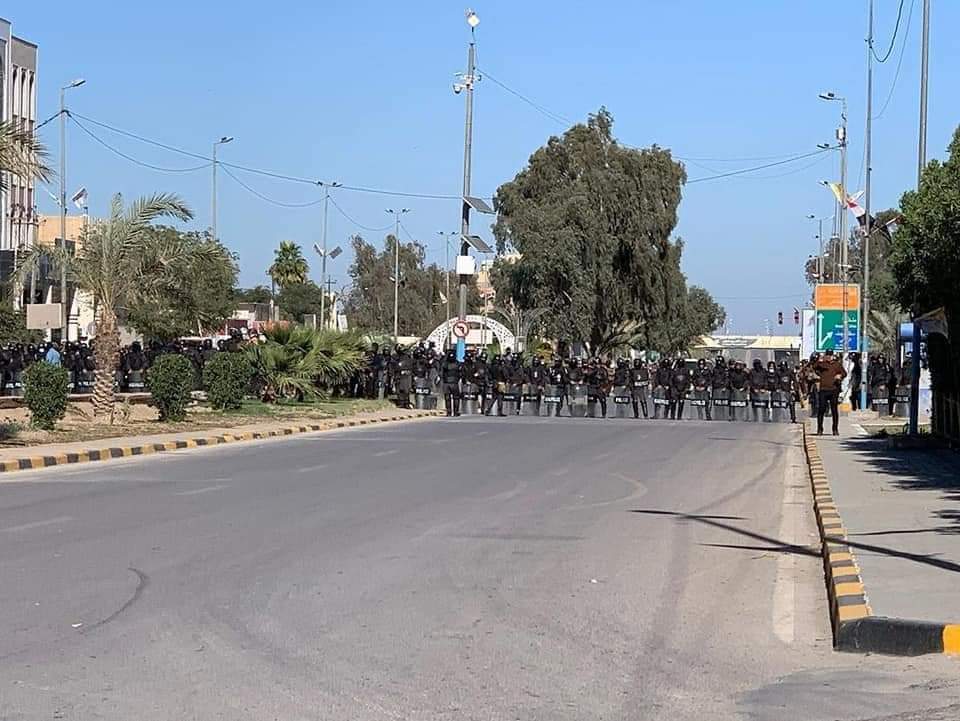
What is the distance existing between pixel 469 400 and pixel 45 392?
19.9 metres

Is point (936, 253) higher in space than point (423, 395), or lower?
higher

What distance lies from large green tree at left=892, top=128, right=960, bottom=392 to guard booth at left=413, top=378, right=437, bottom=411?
2091 centimetres

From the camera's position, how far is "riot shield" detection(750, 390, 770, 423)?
43.2m

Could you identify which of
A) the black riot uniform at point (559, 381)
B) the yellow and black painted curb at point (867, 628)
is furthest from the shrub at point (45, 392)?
the black riot uniform at point (559, 381)

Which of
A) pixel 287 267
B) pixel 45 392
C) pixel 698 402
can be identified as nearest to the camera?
pixel 45 392

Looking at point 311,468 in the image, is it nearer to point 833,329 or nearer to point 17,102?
point 833,329

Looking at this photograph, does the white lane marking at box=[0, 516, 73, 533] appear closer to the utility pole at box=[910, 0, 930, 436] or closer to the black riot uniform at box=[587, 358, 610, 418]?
the utility pole at box=[910, 0, 930, 436]

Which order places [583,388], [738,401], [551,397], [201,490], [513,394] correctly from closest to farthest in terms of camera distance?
1. [201,490]
2. [738,401]
3. [583,388]
4. [513,394]
5. [551,397]

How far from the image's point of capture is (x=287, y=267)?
397 feet

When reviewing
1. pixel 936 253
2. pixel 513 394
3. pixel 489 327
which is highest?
pixel 489 327

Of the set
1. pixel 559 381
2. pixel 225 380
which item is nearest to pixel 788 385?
pixel 559 381

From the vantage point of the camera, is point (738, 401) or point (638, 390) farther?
point (638, 390)

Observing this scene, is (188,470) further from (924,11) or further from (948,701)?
(924,11)

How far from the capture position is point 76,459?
22844 millimetres
